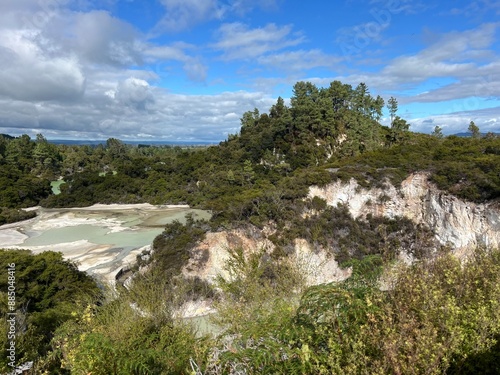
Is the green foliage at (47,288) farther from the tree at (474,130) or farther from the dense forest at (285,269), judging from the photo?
the tree at (474,130)

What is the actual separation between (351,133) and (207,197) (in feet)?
85.8

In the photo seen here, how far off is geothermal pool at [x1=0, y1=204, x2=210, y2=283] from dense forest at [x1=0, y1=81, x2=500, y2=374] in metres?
3.87

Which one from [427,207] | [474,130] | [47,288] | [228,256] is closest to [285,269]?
[228,256]

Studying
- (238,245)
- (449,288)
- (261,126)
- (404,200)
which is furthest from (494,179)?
(261,126)

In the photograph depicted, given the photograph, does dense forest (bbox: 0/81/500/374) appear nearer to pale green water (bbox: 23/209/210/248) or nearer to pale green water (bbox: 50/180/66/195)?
pale green water (bbox: 50/180/66/195)

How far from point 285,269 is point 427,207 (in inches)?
771

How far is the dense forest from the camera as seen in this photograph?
→ 378cm

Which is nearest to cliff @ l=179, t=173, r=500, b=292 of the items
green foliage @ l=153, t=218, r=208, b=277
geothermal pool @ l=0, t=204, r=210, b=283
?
green foliage @ l=153, t=218, r=208, b=277

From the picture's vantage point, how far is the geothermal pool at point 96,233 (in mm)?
29516

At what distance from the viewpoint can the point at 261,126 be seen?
67.5 m

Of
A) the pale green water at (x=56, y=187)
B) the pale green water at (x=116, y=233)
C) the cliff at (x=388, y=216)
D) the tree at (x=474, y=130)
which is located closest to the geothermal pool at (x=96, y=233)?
the pale green water at (x=116, y=233)

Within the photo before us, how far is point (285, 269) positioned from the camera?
14602 mm

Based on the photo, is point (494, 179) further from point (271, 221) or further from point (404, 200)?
point (271, 221)

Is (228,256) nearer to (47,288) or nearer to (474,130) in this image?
(47,288)
